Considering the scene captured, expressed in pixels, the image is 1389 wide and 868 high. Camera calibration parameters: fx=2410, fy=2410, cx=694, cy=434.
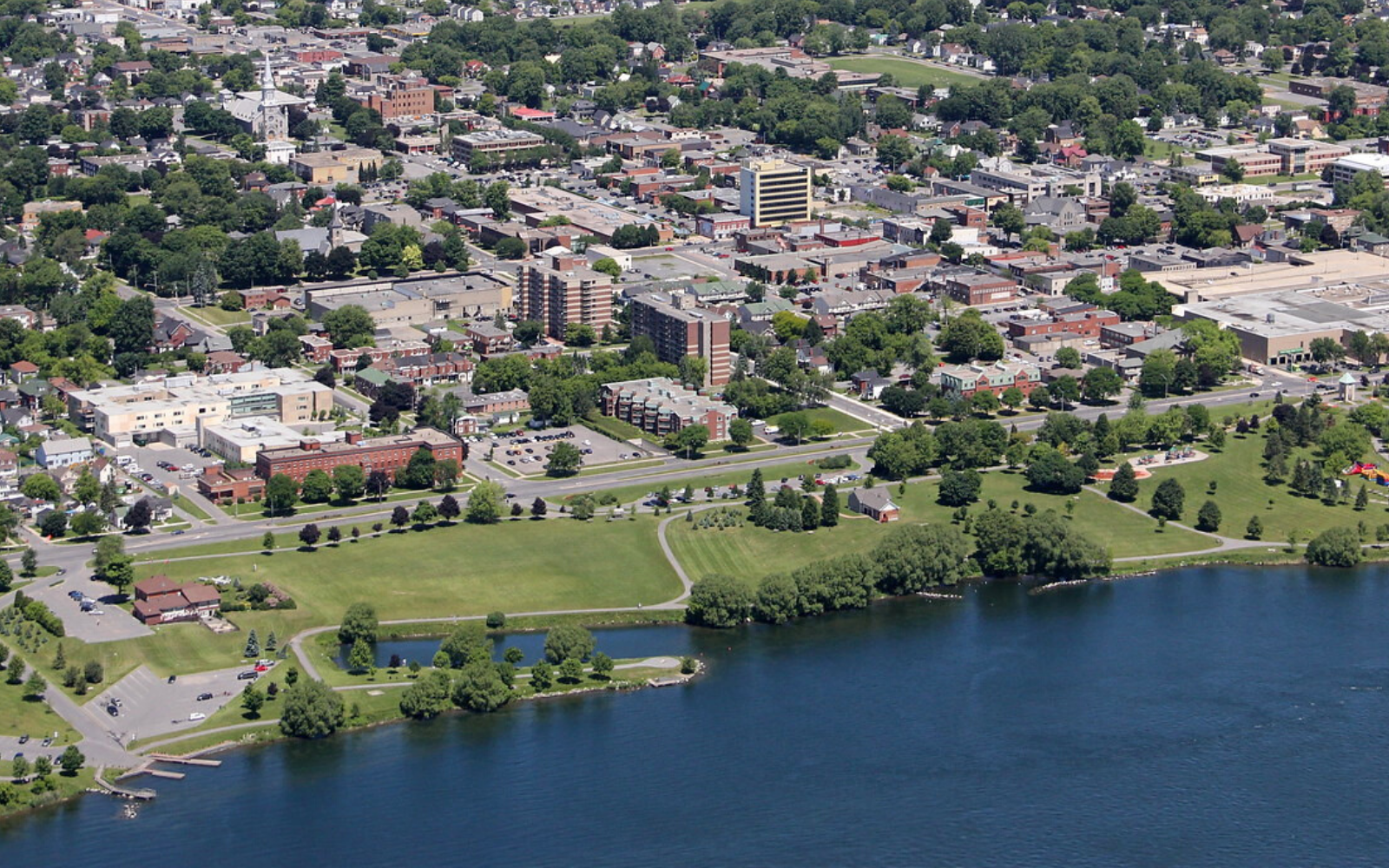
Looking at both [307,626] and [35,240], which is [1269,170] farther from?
[307,626]

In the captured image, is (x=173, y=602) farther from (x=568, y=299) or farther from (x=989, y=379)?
(x=989, y=379)

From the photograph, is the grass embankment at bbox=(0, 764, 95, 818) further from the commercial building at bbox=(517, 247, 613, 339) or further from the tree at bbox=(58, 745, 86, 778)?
the commercial building at bbox=(517, 247, 613, 339)

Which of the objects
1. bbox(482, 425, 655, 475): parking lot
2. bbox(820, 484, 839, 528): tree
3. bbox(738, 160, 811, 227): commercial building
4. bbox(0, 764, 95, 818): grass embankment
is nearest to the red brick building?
bbox(482, 425, 655, 475): parking lot

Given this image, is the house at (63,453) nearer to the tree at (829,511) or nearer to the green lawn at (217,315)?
the green lawn at (217,315)

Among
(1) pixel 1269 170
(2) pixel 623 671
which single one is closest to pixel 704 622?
(2) pixel 623 671

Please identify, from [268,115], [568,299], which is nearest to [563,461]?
[568,299]
